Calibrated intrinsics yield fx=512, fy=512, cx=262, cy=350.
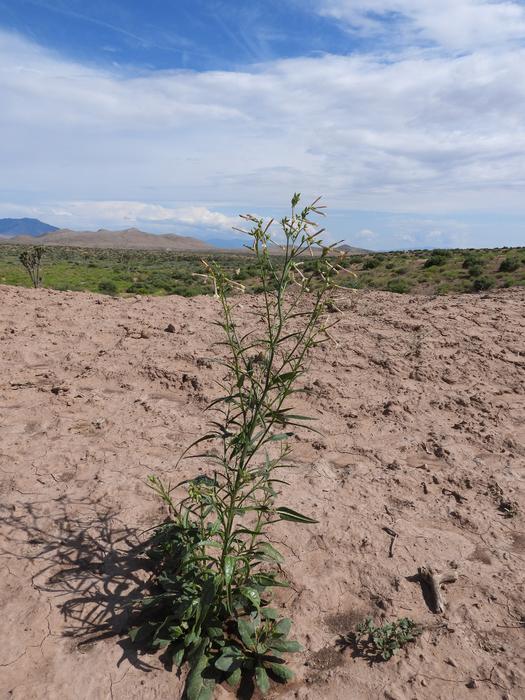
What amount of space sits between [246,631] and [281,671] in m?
0.21

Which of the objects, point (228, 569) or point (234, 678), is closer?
point (228, 569)

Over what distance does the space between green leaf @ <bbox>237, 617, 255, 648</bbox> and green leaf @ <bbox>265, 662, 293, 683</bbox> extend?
0.13m

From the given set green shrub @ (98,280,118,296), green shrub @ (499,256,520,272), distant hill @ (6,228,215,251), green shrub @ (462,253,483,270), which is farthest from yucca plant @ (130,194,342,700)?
distant hill @ (6,228,215,251)

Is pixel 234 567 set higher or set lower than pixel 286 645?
higher

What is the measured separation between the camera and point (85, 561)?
2693mm

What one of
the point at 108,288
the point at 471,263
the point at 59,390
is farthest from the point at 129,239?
the point at 59,390

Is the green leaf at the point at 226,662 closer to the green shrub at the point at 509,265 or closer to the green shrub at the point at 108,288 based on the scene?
the green shrub at the point at 509,265

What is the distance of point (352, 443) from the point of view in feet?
13.8

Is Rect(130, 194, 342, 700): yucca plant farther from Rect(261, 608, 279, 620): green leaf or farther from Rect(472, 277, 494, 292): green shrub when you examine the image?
Rect(472, 277, 494, 292): green shrub

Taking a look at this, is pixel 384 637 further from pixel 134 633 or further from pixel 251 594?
pixel 134 633

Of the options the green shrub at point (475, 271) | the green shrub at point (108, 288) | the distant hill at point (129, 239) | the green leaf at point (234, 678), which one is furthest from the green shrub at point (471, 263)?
the distant hill at point (129, 239)

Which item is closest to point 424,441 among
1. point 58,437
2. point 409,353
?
point 409,353

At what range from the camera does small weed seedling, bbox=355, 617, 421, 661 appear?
229cm

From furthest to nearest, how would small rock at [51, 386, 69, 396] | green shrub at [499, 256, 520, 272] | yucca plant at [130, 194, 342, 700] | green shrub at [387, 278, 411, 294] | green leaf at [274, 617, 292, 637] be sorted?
green shrub at [499, 256, 520, 272], green shrub at [387, 278, 411, 294], small rock at [51, 386, 69, 396], green leaf at [274, 617, 292, 637], yucca plant at [130, 194, 342, 700]
